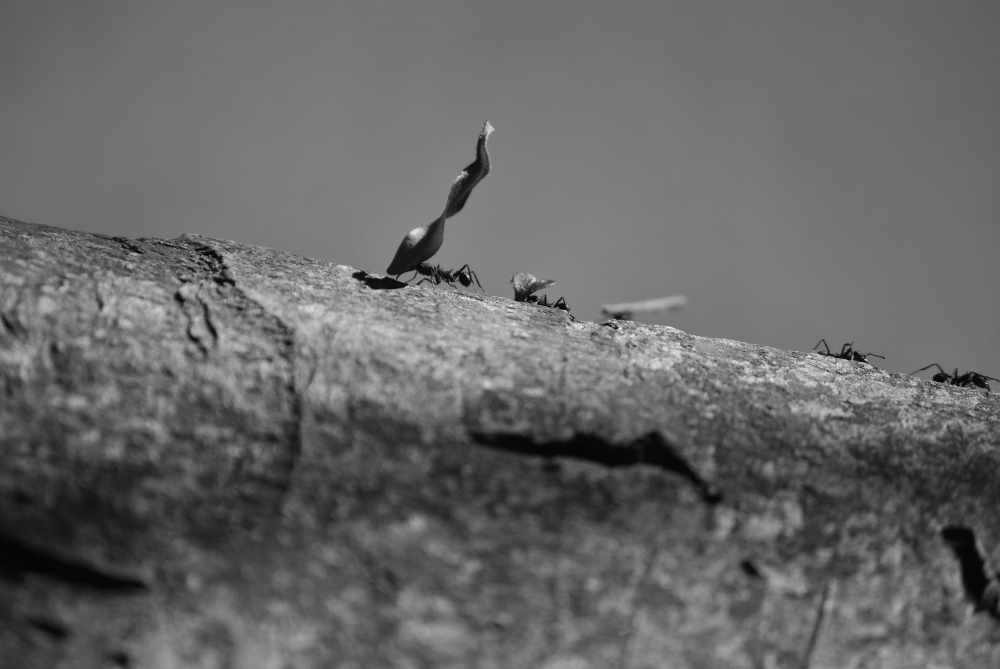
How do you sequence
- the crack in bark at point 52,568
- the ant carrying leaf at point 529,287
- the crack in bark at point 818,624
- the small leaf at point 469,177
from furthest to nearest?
the ant carrying leaf at point 529,287 → the small leaf at point 469,177 → the crack in bark at point 818,624 → the crack in bark at point 52,568

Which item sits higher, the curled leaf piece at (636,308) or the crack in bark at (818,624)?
the curled leaf piece at (636,308)

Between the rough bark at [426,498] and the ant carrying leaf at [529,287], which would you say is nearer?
the rough bark at [426,498]

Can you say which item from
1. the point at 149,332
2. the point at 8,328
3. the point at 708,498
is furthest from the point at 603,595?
the point at 8,328

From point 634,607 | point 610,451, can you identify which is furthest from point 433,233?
point 634,607

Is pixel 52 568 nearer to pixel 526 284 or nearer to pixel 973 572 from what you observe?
pixel 526 284

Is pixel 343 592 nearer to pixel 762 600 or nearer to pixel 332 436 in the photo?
pixel 332 436

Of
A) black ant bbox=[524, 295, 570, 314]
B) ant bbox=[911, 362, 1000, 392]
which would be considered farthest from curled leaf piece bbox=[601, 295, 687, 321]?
ant bbox=[911, 362, 1000, 392]

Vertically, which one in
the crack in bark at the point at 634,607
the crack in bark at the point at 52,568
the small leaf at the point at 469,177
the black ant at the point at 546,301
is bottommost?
the crack in bark at the point at 52,568

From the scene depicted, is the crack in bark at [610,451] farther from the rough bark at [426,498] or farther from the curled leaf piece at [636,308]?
the curled leaf piece at [636,308]

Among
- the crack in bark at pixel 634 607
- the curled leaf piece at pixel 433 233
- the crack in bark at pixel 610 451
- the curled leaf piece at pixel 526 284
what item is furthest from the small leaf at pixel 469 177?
the crack in bark at pixel 634 607
